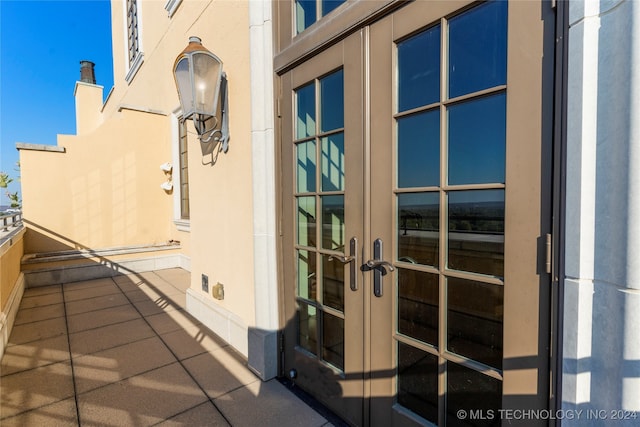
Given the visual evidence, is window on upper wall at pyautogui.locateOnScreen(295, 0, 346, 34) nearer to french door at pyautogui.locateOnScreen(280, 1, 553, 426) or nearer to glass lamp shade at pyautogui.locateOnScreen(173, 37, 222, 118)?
french door at pyautogui.locateOnScreen(280, 1, 553, 426)

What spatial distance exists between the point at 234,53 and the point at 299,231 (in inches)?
63.0

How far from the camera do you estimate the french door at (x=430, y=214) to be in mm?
1101

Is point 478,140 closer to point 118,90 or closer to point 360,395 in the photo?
point 360,395

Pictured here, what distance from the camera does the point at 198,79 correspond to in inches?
93.4

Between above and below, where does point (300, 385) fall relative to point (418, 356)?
below

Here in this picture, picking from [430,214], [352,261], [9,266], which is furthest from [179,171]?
[430,214]

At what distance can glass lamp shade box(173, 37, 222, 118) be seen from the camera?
2.32m

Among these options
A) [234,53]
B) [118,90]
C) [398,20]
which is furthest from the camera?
[118,90]

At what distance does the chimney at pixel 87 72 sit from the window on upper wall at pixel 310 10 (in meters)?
12.7

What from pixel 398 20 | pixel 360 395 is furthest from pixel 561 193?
pixel 360 395

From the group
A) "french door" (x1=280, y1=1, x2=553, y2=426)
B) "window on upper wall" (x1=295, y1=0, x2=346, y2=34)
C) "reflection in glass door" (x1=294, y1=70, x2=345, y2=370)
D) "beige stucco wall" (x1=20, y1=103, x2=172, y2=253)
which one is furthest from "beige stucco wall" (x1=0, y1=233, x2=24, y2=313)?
"window on upper wall" (x1=295, y1=0, x2=346, y2=34)

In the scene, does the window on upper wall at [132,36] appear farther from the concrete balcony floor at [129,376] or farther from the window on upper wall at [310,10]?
the window on upper wall at [310,10]

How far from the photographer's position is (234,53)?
8.12ft

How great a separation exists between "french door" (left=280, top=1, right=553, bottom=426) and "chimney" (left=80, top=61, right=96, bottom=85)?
1306 cm
